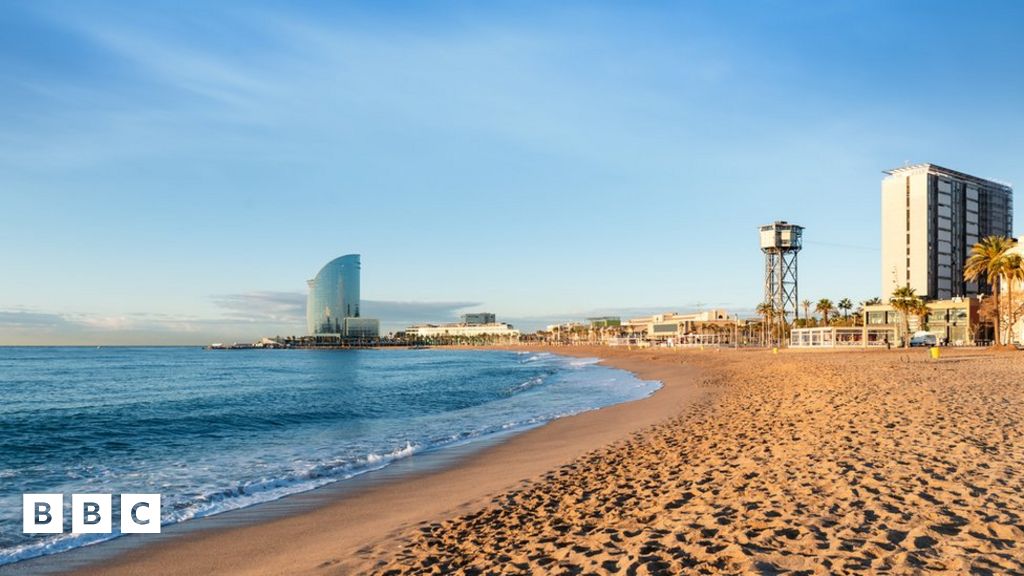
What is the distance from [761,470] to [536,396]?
69.9 feet

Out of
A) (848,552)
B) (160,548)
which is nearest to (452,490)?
(160,548)

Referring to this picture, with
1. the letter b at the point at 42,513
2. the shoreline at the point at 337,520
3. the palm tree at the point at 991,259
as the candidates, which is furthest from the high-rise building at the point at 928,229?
the letter b at the point at 42,513

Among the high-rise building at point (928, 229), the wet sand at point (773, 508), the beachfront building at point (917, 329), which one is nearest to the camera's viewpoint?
the wet sand at point (773, 508)

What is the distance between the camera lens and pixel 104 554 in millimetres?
7938

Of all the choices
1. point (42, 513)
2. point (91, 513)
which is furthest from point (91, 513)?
point (42, 513)

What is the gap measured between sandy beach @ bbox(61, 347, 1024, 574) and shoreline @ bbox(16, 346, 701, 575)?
0.04 m

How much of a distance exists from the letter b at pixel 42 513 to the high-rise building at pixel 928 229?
12750 centimetres

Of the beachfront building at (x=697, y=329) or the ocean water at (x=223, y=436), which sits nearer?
the ocean water at (x=223, y=436)

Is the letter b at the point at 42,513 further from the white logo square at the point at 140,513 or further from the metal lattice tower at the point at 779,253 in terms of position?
the metal lattice tower at the point at 779,253

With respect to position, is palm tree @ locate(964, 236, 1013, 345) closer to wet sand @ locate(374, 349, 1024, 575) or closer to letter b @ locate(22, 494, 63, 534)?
wet sand @ locate(374, 349, 1024, 575)

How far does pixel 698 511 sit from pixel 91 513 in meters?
9.00

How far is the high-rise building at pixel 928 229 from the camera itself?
11494 centimetres

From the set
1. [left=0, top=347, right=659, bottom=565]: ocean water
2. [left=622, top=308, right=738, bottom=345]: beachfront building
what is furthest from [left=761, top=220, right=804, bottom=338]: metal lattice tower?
[left=0, top=347, right=659, bottom=565]: ocean water

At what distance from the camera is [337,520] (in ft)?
29.8
